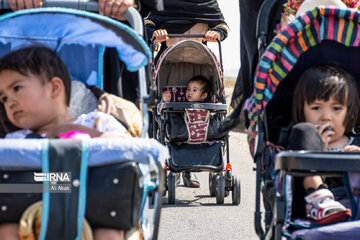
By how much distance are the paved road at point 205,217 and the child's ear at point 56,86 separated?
1937 mm

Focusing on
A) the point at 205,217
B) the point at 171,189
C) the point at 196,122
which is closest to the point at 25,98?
the point at 205,217

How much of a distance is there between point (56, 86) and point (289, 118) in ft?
4.30

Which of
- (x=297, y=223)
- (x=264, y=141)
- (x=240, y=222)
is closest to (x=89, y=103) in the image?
(x=264, y=141)

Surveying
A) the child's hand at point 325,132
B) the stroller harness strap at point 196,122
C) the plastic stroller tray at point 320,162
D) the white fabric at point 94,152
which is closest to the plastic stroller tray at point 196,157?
the stroller harness strap at point 196,122

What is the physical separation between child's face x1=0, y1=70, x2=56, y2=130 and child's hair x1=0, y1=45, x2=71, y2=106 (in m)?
0.02

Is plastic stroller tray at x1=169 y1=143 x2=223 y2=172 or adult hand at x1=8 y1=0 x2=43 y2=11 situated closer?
adult hand at x1=8 y1=0 x2=43 y2=11

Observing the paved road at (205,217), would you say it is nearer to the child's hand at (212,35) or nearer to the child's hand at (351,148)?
the child's hand at (212,35)

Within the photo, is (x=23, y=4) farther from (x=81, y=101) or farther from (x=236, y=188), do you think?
(x=236, y=188)

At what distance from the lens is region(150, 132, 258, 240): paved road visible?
4954 mm

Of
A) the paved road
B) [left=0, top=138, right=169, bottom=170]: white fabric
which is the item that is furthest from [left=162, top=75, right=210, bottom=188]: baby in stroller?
[left=0, top=138, right=169, bottom=170]: white fabric

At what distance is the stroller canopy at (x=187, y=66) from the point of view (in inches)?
256

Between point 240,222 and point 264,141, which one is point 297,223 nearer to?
point 264,141

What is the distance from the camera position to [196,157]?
21.2 feet

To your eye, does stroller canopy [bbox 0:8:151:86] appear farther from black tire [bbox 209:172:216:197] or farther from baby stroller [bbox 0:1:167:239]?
black tire [bbox 209:172:216:197]
